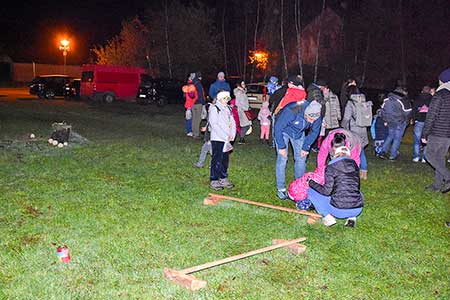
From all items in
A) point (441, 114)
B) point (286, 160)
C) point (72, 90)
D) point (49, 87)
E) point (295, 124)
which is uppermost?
point (49, 87)

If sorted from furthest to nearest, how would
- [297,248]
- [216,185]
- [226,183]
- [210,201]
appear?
1. [226,183]
2. [216,185]
3. [210,201]
4. [297,248]

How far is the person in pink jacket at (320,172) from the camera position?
6.30 meters

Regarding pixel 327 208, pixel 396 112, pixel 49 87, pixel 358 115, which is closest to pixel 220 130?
pixel 327 208

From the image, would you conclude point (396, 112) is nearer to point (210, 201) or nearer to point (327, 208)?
point (327, 208)

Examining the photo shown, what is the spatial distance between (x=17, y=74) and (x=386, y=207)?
153ft

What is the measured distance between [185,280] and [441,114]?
513cm

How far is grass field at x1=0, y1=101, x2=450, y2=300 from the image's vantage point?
Result: 4.26 metres

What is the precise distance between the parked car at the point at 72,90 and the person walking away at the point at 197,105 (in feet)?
51.2

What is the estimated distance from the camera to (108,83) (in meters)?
24.9

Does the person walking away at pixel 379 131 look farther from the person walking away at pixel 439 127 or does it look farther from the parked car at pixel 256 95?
the parked car at pixel 256 95

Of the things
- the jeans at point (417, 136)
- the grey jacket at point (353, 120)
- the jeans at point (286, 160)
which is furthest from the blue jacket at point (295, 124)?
the jeans at point (417, 136)

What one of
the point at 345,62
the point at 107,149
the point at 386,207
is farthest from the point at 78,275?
the point at 345,62

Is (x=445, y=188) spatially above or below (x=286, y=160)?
below

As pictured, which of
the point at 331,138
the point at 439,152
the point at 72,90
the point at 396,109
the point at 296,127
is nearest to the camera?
the point at 331,138
